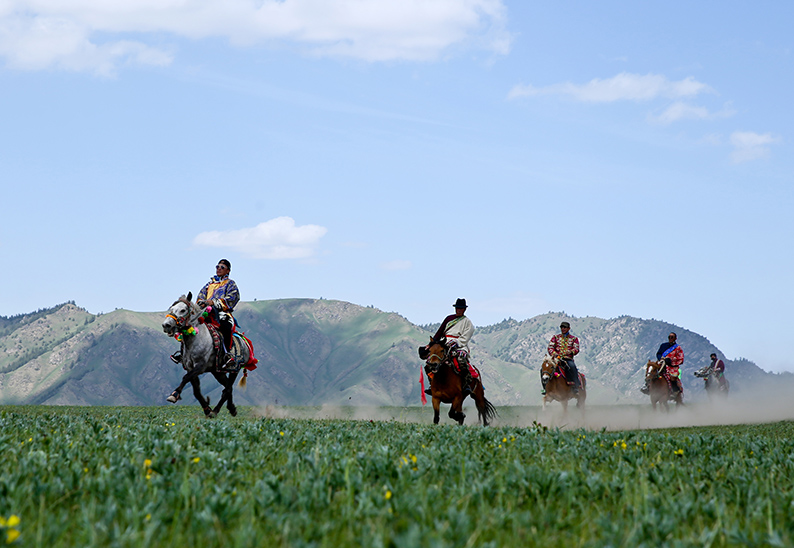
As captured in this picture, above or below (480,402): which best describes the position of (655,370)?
above

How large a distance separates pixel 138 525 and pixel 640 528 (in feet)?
10.3

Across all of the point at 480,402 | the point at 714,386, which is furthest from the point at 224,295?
the point at 714,386

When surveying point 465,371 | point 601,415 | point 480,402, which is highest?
point 465,371

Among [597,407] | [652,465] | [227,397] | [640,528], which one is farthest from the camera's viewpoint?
[597,407]

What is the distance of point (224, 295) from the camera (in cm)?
2350

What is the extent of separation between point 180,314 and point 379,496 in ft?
53.9

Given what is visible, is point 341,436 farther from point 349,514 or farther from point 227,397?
point 227,397

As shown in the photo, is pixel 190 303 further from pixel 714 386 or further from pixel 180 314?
pixel 714 386

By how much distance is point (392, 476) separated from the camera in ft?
23.0

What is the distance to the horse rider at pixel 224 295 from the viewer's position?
76.5 ft

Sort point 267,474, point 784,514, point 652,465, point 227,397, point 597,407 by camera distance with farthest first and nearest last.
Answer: point 597,407 < point 227,397 < point 652,465 < point 267,474 < point 784,514

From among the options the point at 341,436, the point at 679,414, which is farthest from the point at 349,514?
the point at 679,414

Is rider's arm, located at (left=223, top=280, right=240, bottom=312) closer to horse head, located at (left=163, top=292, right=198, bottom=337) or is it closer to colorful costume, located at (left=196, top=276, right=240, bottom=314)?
colorful costume, located at (left=196, top=276, right=240, bottom=314)

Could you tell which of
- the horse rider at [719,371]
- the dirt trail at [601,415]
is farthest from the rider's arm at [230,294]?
the horse rider at [719,371]
